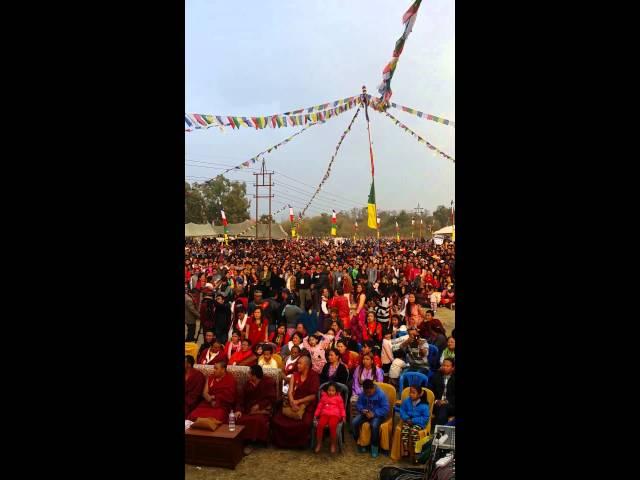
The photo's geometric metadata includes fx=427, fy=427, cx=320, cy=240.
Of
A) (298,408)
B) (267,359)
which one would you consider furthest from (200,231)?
(298,408)

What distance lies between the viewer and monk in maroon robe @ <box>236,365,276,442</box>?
4598 millimetres

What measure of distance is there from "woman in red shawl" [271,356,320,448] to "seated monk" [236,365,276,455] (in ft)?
0.40

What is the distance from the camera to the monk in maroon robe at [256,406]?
15.1ft

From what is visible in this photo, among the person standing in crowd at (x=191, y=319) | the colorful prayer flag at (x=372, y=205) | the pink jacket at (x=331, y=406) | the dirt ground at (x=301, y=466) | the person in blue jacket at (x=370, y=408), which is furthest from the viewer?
the colorful prayer flag at (x=372, y=205)

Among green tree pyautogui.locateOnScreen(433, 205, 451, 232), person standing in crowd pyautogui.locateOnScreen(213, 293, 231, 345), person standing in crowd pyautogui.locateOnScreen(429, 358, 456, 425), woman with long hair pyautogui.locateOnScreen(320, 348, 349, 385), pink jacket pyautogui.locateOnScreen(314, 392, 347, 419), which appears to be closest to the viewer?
person standing in crowd pyautogui.locateOnScreen(429, 358, 456, 425)

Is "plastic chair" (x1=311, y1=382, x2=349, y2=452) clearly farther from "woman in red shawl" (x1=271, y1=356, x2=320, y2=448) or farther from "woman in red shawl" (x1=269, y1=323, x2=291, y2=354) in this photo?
"woman in red shawl" (x1=269, y1=323, x2=291, y2=354)

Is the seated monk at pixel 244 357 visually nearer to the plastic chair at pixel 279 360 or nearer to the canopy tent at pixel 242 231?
the plastic chair at pixel 279 360

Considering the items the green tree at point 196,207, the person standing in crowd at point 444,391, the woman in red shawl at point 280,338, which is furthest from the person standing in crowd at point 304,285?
the green tree at point 196,207

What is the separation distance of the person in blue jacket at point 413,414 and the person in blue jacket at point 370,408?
226mm

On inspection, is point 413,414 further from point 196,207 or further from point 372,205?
point 196,207

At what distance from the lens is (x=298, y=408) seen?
184 inches

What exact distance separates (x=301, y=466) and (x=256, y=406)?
848mm

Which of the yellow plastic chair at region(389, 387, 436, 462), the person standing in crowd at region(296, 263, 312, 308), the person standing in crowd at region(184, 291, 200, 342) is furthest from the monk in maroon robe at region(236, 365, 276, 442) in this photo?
the person standing in crowd at region(296, 263, 312, 308)
